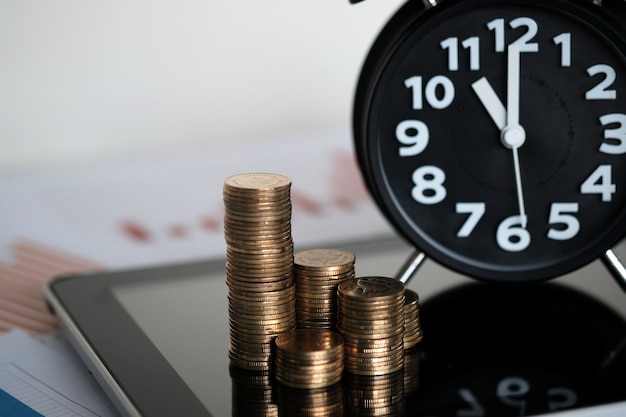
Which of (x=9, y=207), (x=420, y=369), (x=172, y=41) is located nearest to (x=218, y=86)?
(x=172, y=41)

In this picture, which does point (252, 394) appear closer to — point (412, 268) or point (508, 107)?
point (412, 268)

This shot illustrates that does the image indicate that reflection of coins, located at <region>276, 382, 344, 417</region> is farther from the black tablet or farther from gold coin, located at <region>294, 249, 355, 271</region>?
gold coin, located at <region>294, 249, 355, 271</region>

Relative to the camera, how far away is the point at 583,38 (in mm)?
1196

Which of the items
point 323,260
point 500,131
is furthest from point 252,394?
point 500,131

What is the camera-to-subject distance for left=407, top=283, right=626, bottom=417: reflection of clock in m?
1.03

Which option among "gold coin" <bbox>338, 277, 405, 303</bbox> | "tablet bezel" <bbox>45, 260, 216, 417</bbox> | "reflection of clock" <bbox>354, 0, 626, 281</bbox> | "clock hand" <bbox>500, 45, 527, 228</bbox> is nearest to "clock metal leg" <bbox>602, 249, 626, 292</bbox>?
"reflection of clock" <bbox>354, 0, 626, 281</bbox>

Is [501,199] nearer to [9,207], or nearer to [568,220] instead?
[568,220]

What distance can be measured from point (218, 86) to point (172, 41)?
14 centimetres

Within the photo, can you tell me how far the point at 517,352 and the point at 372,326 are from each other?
0.19m

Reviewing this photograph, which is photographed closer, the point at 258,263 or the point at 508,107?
the point at 258,263

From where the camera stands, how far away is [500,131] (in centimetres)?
123

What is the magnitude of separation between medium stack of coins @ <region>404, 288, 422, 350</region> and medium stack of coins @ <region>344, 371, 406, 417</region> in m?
0.07

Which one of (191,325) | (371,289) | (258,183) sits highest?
(258,183)

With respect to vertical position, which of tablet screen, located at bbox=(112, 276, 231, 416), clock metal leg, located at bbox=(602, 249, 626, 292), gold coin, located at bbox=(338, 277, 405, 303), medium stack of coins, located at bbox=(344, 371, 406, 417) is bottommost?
tablet screen, located at bbox=(112, 276, 231, 416)
